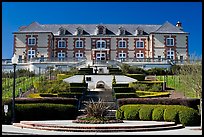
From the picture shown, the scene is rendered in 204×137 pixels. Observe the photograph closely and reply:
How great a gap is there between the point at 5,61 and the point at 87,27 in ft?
62.0

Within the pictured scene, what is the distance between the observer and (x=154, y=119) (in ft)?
66.1

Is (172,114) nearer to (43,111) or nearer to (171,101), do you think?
(171,101)

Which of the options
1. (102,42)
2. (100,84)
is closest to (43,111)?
(100,84)

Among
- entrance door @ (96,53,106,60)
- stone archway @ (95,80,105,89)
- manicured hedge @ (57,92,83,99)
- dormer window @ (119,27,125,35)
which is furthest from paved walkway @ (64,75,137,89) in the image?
dormer window @ (119,27,125,35)

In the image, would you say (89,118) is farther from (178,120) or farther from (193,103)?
(193,103)

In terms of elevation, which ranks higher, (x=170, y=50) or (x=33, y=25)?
(x=33, y=25)

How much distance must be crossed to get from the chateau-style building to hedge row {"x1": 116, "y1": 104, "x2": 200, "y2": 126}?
45249mm

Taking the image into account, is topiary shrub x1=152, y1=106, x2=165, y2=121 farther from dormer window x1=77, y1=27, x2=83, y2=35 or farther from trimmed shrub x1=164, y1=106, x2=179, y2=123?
dormer window x1=77, y1=27, x2=83, y2=35

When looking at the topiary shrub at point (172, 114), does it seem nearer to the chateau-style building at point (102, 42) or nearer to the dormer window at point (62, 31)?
the chateau-style building at point (102, 42)

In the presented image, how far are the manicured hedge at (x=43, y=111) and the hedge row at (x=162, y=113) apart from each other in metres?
3.07

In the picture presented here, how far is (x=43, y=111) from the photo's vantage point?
21.5m

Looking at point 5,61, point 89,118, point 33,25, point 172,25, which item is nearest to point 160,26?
point 172,25

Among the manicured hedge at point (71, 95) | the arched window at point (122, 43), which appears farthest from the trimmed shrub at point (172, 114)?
the arched window at point (122, 43)

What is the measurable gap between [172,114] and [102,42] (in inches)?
2006
